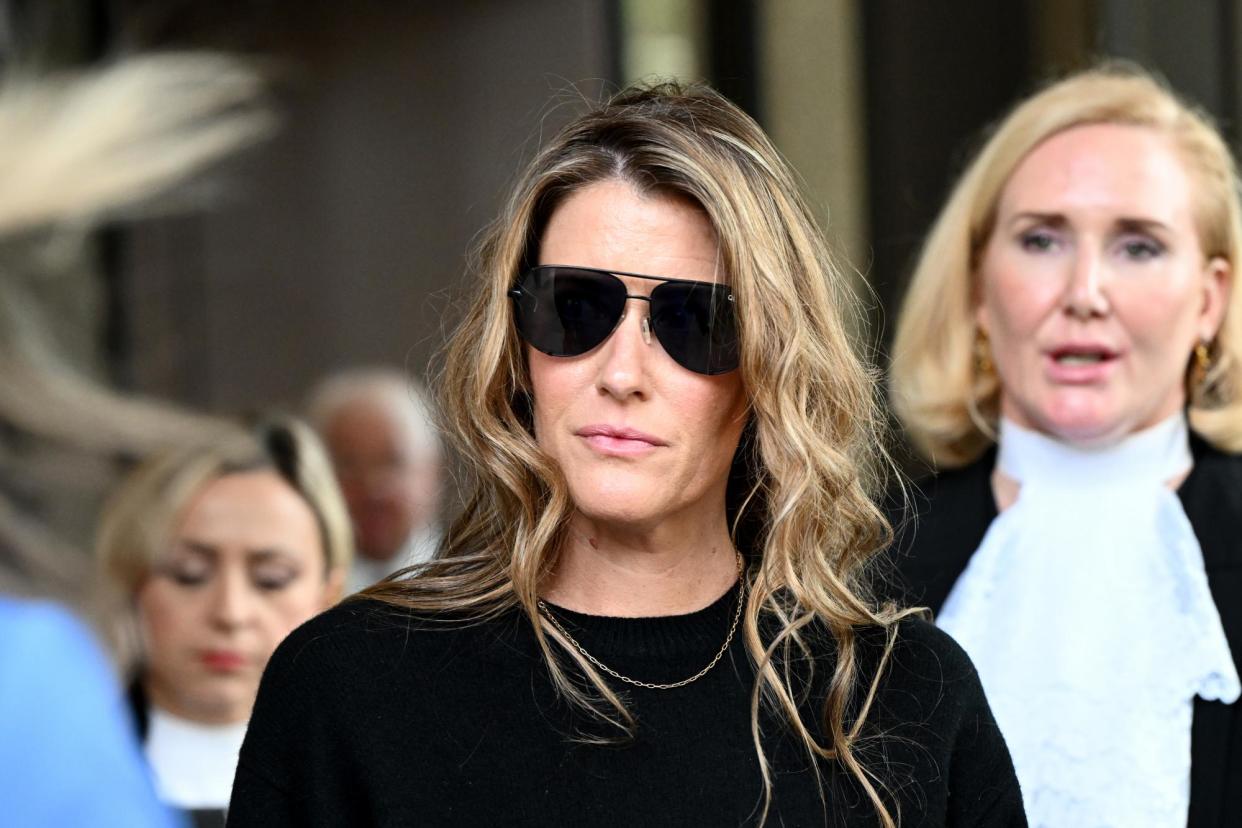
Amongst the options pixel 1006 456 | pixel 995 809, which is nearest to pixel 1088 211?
pixel 1006 456

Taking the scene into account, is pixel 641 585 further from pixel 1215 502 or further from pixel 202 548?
pixel 202 548

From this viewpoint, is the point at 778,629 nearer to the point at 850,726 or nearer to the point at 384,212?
the point at 850,726

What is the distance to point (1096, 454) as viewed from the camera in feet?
10.6

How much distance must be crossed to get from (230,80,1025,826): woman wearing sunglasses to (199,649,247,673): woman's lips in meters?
1.38

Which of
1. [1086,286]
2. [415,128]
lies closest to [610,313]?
[1086,286]

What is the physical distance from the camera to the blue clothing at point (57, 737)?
48.6 inches

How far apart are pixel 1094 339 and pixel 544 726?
134 centimetres

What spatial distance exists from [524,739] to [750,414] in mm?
562

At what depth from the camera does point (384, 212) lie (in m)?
6.50

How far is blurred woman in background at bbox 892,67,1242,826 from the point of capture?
2.99 m

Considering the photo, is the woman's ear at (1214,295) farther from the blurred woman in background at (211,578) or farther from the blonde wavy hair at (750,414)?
the blurred woman in background at (211,578)

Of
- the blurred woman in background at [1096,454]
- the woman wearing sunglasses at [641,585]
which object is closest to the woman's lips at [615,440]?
the woman wearing sunglasses at [641,585]

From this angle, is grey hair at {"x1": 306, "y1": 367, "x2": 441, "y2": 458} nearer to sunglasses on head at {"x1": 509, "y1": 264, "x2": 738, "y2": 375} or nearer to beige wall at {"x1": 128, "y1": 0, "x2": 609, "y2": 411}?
beige wall at {"x1": 128, "y1": 0, "x2": 609, "y2": 411}

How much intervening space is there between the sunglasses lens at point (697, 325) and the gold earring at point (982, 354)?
1.18 m
